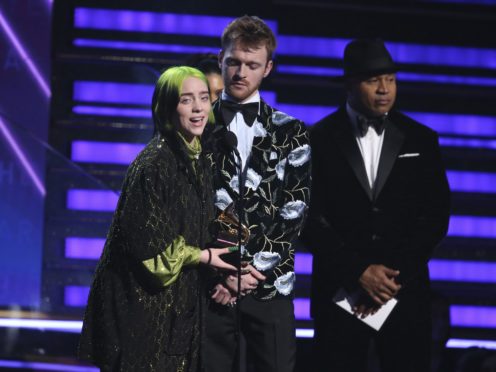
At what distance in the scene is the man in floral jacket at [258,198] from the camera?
3426mm

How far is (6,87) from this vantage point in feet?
18.3

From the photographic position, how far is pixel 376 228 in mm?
3914

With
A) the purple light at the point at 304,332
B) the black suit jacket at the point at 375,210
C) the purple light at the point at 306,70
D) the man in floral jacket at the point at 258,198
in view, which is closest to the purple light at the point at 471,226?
the purple light at the point at 306,70

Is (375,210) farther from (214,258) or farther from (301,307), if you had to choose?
(301,307)

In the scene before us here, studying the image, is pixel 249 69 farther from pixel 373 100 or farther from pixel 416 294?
pixel 416 294

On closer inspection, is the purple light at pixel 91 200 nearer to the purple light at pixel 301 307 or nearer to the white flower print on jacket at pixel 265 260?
the purple light at pixel 301 307

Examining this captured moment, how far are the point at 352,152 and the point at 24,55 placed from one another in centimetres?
245

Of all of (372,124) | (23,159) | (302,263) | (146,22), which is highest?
(146,22)

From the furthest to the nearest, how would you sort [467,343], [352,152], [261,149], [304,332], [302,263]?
1. [302,263]
2. [467,343]
3. [304,332]
4. [352,152]
5. [261,149]

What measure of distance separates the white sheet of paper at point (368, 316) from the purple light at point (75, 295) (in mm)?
1552

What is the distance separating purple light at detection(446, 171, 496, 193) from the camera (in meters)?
5.80

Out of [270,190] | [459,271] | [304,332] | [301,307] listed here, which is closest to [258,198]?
[270,190]

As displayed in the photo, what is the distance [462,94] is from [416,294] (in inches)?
88.6

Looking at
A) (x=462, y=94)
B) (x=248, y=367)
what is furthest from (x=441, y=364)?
(x=462, y=94)
